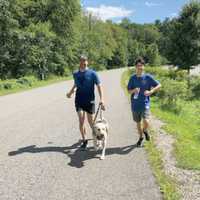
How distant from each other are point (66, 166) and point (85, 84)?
6.42ft

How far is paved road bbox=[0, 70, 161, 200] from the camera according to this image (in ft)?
16.8

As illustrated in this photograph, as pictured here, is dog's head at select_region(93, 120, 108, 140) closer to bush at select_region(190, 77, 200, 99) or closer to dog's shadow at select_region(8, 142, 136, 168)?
dog's shadow at select_region(8, 142, 136, 168)

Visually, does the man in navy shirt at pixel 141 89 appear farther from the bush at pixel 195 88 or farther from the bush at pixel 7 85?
the bush at pixel 7 85

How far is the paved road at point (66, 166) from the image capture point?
16.8ft

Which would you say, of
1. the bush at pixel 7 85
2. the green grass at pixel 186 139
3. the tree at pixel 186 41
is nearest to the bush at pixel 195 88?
the tree at pixel 186 41

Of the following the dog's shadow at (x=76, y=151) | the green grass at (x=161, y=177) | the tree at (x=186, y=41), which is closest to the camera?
the green grass at (x=161, y=177)

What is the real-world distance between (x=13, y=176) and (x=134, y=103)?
3243 millimetres

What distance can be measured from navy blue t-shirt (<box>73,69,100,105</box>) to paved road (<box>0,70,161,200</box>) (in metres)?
1.11

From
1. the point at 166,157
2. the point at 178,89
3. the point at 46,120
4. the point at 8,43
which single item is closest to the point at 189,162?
the point at 166,157

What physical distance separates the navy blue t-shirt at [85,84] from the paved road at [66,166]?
1.11m

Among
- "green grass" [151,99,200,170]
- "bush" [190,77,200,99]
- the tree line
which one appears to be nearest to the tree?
the tree line

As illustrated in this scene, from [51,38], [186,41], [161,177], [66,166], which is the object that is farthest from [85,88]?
[51,38]

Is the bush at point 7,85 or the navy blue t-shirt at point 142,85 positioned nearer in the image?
the navy blue t-shirt at point 142,85

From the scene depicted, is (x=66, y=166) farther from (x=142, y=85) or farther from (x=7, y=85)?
(x=7, y=85)
